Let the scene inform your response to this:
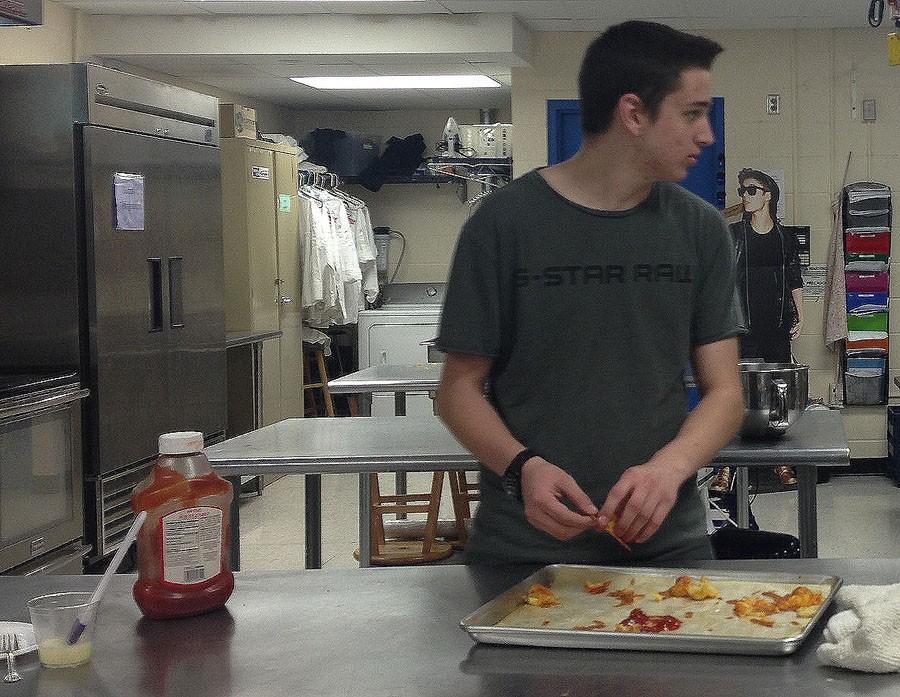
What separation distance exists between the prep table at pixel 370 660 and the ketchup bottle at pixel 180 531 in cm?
3

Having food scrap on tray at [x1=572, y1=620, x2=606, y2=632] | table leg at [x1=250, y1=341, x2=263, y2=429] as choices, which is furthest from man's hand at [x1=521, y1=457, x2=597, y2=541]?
table leg at [x1=250, y1=341, x2=263, y2=429]

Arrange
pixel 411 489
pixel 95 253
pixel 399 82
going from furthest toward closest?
pixel 399 82 → pixel 411 489 → pixel 95 253

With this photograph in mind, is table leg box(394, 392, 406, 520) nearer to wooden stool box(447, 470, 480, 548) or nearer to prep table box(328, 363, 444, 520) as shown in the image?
prep table box(328, 363, 444, 520)

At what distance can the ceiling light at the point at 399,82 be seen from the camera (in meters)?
8.49

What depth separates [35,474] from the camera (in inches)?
171

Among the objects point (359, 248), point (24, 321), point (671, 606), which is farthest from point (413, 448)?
point (359, 248)

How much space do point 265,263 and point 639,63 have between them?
593 cm

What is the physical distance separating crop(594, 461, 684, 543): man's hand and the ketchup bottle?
0.50m

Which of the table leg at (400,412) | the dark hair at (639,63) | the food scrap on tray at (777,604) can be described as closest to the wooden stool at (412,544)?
the table leg at (400,412)

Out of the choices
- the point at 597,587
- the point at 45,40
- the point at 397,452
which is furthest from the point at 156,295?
the point at 597,587

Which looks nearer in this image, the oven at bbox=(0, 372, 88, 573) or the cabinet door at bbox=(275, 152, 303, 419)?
the oven at bbox=(0, 372, 88, 573)

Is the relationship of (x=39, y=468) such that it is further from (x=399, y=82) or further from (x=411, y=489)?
(x=399, y=82)

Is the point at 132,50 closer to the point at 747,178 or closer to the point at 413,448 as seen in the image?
the point at 747,178

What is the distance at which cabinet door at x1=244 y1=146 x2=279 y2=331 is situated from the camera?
7.33 m
